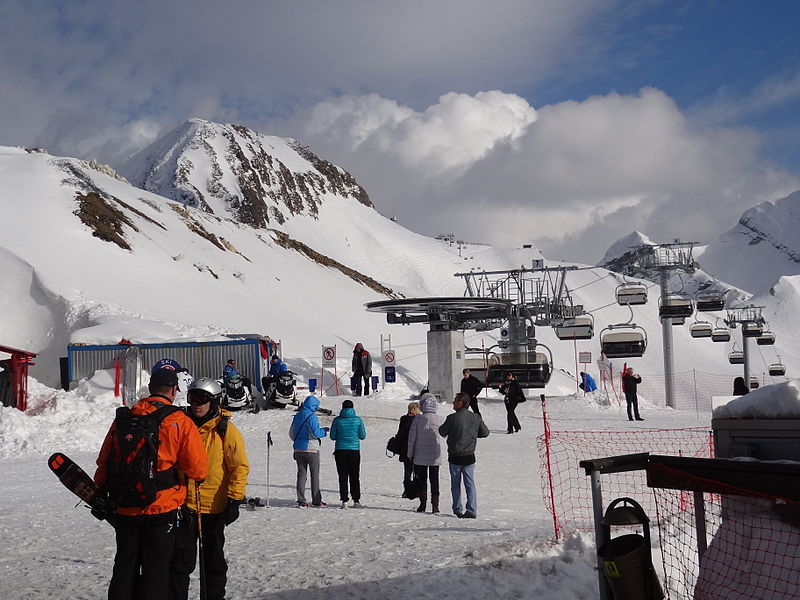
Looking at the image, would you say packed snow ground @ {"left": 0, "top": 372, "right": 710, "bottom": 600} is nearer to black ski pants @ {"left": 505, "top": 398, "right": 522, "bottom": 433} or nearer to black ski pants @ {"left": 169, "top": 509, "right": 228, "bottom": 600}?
black ski pants @ {"left": 169, "top": 509, "right": 228, "bottom": 600}

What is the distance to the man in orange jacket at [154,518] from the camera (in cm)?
516

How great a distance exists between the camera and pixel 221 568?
6.22 metres

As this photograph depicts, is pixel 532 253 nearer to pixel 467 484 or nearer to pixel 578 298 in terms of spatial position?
pixel 578 298

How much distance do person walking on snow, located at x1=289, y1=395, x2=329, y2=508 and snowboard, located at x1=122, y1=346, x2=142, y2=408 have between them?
44.2 feet

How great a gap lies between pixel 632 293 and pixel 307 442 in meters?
17.1

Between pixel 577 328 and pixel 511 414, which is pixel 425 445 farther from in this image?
pixel 577 328

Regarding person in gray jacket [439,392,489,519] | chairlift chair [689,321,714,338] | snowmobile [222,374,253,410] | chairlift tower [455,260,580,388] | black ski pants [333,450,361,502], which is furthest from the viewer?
chairlift chair [689,321,714,338]

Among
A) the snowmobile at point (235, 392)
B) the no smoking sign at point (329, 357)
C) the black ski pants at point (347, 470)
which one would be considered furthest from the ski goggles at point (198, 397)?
the no smoking sign at point (329, 357)

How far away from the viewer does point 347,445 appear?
36.3 ft

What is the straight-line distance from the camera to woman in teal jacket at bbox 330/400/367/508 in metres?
11.0

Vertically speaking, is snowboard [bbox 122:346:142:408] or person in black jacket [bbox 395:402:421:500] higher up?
snowboard [bbox 122:346:142:408]

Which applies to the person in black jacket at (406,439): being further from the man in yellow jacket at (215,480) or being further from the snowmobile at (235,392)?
the snowmobile at (235,392)

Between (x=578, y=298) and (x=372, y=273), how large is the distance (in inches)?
1132

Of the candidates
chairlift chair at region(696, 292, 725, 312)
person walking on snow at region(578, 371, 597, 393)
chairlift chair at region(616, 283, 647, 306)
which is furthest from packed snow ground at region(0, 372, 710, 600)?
chairlift chair at region(696, 292, 725, 312)
